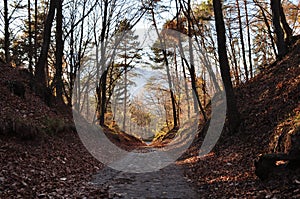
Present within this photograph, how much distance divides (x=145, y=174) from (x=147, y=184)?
152 cm

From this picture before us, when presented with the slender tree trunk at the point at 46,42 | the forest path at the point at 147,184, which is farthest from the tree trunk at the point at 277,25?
the slender tree trunk at the point at 46,42

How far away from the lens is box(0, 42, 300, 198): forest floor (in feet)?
16.2

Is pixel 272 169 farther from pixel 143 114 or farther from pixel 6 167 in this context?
pixel 143 114

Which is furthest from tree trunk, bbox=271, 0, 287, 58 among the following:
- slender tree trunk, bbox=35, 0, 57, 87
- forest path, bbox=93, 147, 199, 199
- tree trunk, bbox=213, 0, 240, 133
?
slender tree trunk, bbox=35, 0, 57, 87

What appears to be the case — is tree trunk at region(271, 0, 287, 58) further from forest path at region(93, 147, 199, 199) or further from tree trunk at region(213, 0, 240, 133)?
forest path at region(93, 147, 199, 199)

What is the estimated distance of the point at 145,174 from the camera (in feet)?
25.9

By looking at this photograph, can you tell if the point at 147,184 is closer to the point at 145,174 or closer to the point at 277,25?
the point at 145,174

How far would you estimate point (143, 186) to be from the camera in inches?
242

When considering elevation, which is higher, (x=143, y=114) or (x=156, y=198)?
(x=143, y=114)

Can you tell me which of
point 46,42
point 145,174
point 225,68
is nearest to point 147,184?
point 145,174

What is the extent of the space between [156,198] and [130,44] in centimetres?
2551

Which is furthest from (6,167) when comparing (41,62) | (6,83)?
(41,62)

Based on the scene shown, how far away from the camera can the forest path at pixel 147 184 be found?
17.6 feet

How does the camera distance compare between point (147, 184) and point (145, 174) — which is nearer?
point (147, 184)
